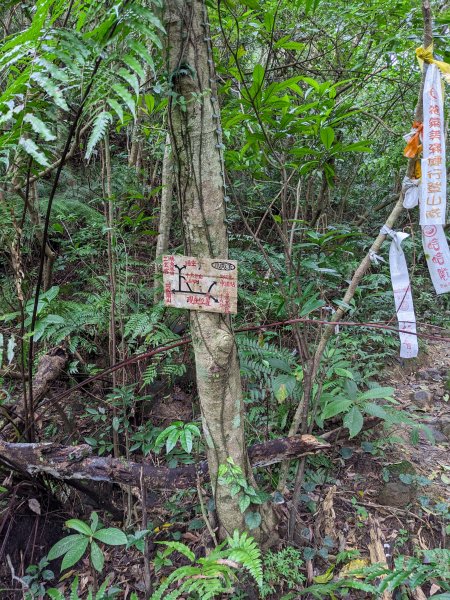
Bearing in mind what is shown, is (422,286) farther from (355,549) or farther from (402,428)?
(355,549)

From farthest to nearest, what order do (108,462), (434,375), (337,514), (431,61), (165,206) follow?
(434,375)
(165,206)
(337,514)
(108,462)
(431,61)

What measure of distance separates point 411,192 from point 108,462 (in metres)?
1.83

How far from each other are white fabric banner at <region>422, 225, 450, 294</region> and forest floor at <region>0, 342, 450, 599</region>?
1324mm

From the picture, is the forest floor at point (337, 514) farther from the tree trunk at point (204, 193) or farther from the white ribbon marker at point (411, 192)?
the white ribbon marker at point (411, 192)

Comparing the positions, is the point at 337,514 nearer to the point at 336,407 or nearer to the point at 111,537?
the point at 336,407

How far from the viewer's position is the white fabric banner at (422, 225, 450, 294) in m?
1.46

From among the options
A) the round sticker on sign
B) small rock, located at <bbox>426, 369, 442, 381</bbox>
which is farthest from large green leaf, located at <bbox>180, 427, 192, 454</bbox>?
small rock, located at <bbox>426, 369, 442, 381</bbox>

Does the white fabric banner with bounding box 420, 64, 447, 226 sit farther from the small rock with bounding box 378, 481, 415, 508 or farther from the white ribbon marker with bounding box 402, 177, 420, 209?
the small rock with bounding box 378, 481, 415, 508

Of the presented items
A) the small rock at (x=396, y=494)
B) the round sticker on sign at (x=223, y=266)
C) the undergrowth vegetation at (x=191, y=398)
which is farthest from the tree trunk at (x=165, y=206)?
the small rock at (x=396, y=494)

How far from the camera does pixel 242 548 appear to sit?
1.46 metres

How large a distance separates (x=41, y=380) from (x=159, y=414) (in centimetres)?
86

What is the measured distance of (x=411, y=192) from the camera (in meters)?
1.49

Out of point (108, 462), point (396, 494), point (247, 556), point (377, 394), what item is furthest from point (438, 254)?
point (108, 462)

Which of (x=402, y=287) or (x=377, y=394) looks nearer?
(x=402, y=287)
